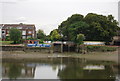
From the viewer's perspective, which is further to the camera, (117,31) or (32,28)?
(32,28)

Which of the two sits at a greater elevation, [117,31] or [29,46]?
[117,31]

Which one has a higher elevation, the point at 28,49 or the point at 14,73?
the point at 28,49

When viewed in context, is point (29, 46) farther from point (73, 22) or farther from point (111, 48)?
point (111, 48)

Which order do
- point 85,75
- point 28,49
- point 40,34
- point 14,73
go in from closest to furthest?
Result: point 85,75
point 14,73
point 28,49
point 40,34

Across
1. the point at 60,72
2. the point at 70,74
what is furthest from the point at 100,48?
the point at 70,74

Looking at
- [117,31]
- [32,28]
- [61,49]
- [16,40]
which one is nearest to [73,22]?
[61,49]

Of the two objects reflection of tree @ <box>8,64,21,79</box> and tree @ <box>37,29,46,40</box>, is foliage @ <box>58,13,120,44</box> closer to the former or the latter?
reflection of tree @ <box>8,64,21,79</box>

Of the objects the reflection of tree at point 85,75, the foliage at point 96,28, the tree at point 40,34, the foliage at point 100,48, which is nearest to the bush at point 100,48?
the foliage at point 100,48

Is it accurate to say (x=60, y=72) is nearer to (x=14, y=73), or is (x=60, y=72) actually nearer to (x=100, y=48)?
(x=14, y=73)

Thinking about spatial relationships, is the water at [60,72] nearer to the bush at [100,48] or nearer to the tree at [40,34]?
the bush at [100,48]

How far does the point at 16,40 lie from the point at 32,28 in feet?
56.1

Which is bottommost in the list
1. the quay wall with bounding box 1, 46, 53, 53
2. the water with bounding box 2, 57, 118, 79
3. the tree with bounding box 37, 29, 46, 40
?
the water with bounding box 2, 57, 118, 79

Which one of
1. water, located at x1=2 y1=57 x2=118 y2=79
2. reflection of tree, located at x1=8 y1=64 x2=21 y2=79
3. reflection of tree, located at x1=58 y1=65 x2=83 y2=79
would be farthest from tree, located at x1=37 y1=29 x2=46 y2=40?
reflection of tree, located at x1=58 y1=65 x2=83 y2=79

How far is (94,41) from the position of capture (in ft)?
153
